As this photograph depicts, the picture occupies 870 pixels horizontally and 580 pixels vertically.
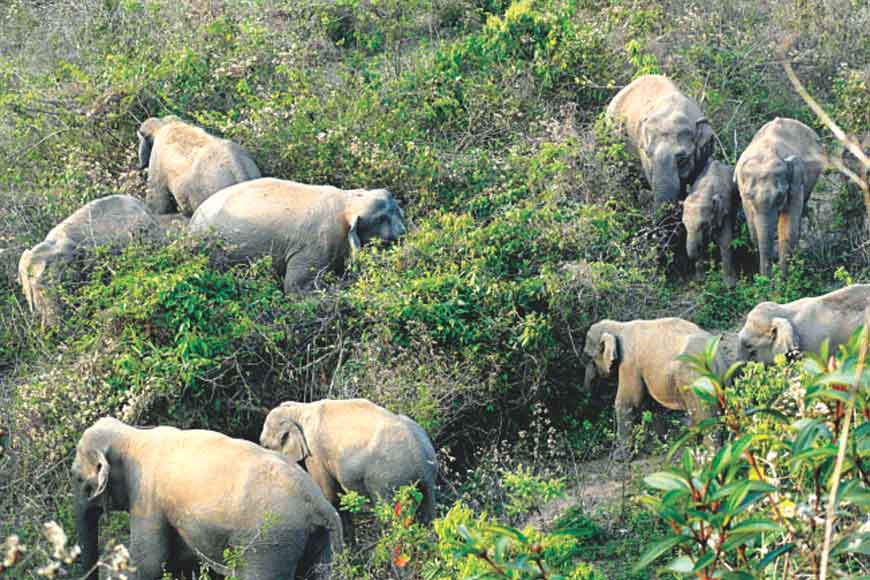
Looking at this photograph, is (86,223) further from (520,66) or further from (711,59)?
(711,59)

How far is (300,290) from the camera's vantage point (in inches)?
472

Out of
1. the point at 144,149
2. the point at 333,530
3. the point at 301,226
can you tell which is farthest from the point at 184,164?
the point at 333,530

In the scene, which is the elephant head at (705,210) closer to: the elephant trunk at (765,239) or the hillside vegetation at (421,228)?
the hillside vegetation at (421,228)

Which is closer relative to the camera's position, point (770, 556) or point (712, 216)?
point (770, 556)

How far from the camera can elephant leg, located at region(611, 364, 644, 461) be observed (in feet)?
35.6

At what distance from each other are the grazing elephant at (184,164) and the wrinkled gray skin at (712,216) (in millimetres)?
3649

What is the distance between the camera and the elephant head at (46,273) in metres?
11.3

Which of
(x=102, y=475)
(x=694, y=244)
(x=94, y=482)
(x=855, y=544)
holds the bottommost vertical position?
(x=694, y=244)

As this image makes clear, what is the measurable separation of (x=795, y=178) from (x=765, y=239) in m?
0.59

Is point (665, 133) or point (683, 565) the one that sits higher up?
point (683, 565)

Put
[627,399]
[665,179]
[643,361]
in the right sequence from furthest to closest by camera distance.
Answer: [665,179] → [627,399] → [643,361]

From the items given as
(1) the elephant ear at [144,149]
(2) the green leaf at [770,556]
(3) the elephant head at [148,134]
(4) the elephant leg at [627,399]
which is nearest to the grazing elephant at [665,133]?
(4) the elephant leg at [627,399]

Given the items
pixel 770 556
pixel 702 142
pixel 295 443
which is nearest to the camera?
pixel 770 556

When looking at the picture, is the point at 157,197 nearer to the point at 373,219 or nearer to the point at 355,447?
the point at 373,219
